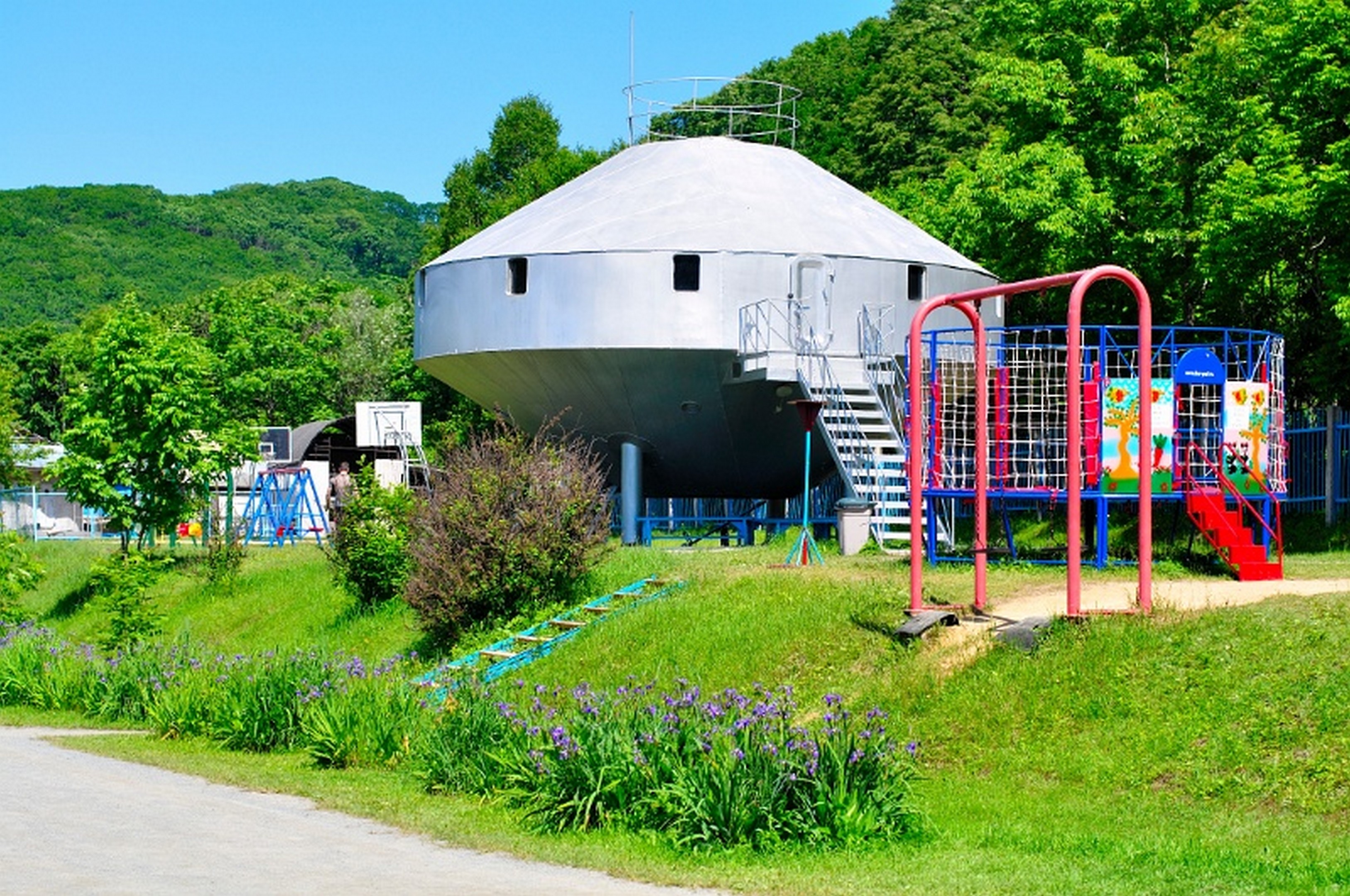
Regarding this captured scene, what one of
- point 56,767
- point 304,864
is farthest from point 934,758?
point 56,767

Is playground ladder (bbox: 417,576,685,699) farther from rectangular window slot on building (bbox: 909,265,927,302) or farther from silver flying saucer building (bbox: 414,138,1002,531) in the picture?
rectangular window slot on building (bbox: 909,265,927,302)

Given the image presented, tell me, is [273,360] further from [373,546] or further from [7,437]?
[373,546]

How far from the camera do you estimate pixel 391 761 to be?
17.8 m

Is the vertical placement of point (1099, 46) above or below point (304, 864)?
above

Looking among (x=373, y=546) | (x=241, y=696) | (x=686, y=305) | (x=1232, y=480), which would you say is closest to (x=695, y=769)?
(x=241, y=696)

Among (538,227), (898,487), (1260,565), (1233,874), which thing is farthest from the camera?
(538,227)

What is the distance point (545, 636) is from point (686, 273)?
9.07m

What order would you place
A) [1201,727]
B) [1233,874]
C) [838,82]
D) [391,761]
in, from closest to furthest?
[1233,874] → [1201,727] → [391,761] → [838,82]

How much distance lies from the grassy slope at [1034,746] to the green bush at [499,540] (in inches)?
113

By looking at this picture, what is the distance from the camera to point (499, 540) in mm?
26000

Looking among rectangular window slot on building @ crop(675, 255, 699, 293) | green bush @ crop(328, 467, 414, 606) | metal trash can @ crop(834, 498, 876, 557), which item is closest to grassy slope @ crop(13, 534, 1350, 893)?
metal trash can @ crop(834, 498, 876, 557)

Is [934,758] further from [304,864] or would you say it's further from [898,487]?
[898,487]

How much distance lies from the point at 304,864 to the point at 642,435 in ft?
73.7

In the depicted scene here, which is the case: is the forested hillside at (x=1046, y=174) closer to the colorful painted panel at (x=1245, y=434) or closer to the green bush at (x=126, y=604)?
the colorful painted panel at (x=1245, y=434)
